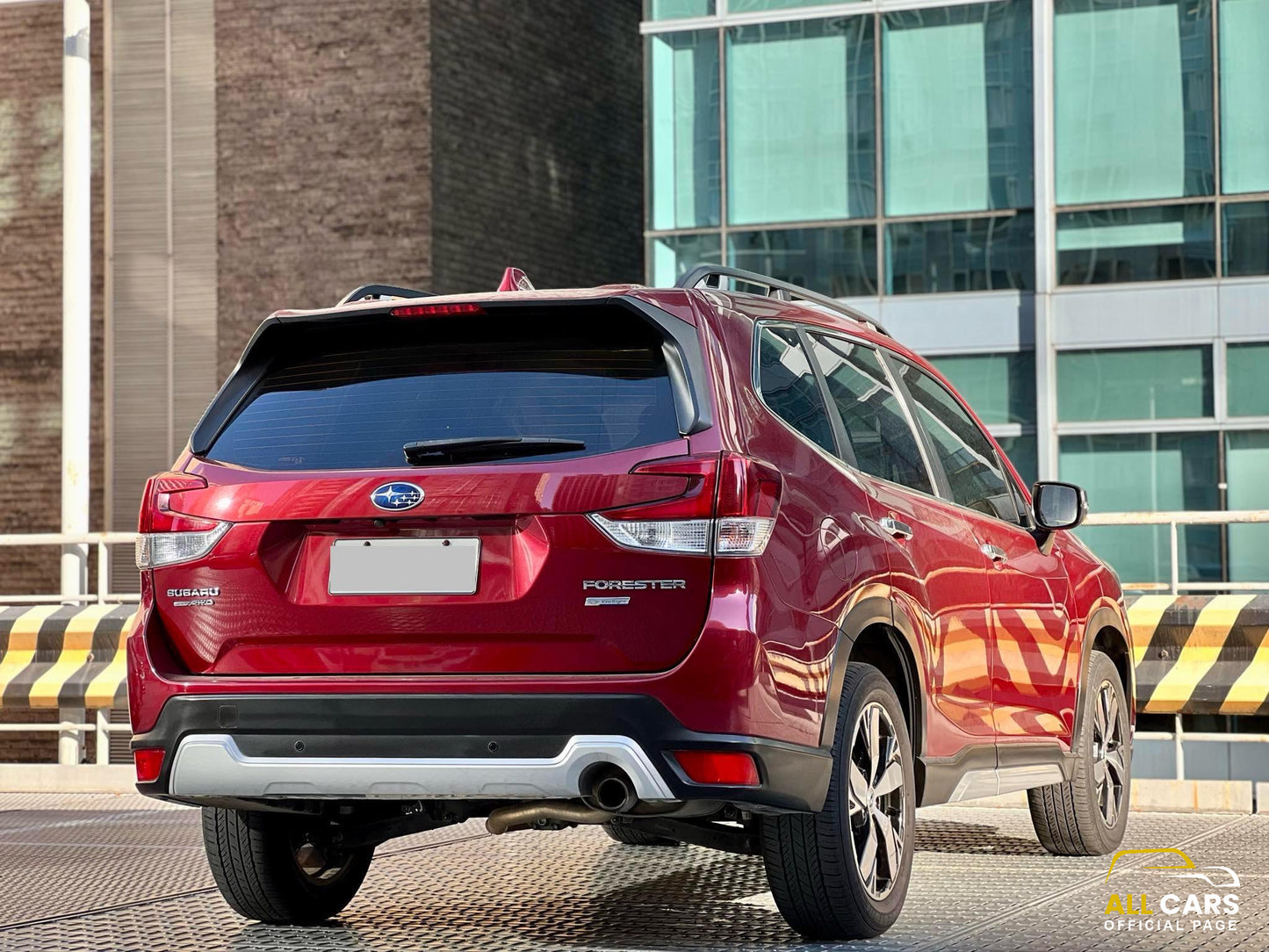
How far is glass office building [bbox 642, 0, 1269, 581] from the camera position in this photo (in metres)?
19.4

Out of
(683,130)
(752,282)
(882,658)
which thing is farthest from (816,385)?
(683,130)

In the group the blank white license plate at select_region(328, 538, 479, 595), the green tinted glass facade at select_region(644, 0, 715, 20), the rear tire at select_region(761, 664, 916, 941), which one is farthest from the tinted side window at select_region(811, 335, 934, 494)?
the green tinted glass facade at select_region(644, 0, 715, 20)

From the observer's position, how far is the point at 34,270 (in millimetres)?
24734

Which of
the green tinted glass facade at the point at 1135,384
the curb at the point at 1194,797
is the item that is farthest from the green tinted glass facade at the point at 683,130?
the curb at the point at 1194,797

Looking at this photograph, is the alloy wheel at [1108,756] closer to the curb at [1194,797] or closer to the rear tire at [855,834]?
the curb at [1194,797]

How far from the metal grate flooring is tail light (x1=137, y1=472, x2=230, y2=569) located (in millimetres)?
1162

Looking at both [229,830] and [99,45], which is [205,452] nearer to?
[229,830]

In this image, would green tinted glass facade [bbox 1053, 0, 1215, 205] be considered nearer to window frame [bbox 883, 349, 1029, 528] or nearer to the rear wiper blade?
window frame [bbox 883, 349, 1029, 528]

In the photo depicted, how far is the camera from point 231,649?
19.0 feet

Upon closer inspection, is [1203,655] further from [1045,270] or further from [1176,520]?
[1045,270]

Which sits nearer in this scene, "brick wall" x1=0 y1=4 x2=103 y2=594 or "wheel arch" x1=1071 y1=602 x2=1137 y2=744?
"wheel arch" x1=1071 y1=602 x2=1137 y2=744

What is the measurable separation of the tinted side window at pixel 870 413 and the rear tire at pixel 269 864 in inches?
81.8

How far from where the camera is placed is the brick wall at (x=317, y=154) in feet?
76.6

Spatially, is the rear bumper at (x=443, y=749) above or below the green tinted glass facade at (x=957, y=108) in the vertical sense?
below
